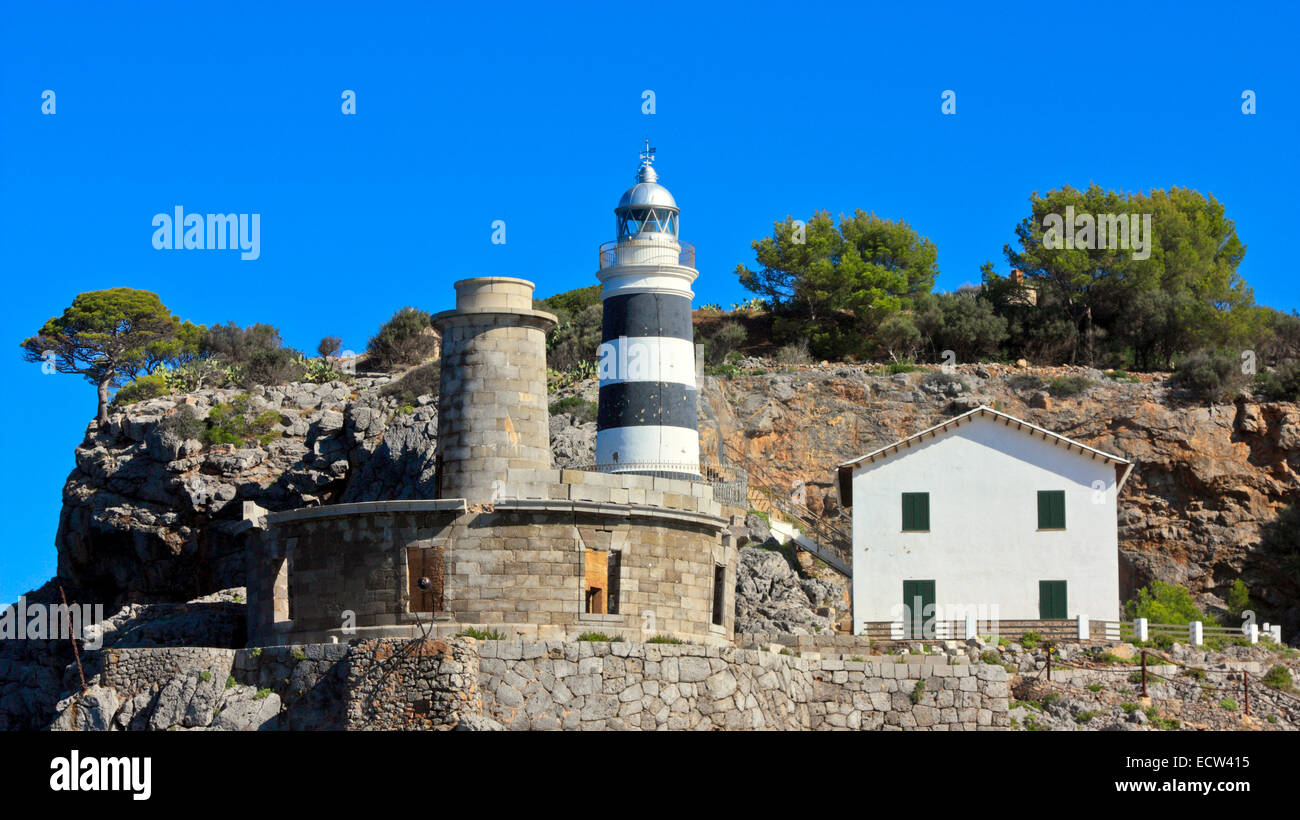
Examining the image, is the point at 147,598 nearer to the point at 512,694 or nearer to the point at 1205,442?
the point at 512,694

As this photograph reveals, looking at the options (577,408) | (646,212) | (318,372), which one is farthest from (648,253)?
(318,372)

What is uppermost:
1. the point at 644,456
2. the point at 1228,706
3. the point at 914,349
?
the point at 914,349

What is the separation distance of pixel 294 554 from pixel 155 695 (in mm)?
3029

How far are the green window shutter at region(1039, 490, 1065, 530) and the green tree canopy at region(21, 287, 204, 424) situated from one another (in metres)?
37.7

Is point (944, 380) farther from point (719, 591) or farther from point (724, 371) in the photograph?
point (719, 591)

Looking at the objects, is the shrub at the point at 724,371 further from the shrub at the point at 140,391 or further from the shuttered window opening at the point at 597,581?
the shuttered window opening at the point at 597,581

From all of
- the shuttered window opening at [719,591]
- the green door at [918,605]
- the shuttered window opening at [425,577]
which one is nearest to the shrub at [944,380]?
the green door at [918,605]

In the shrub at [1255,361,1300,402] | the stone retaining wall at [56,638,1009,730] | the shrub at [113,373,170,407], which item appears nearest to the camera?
the stone retaining wall at [56,638,1009,730]

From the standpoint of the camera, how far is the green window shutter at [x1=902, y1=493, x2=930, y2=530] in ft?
121

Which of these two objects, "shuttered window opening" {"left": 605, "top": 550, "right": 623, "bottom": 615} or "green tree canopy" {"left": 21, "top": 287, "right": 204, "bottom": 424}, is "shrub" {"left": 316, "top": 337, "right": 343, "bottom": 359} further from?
"shuttered window opening" {"left": 605, "top": 550, "right": 623, "bottom": 615}

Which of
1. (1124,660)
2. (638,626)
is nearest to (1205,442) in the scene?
(1124,660)

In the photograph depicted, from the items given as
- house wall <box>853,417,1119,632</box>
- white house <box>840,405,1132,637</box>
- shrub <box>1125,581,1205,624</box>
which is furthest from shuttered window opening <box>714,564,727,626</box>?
shrub <box>1125,581,1205,624</box>

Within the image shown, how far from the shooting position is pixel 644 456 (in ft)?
132

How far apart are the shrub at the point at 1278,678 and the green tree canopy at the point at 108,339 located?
43.3 metres
